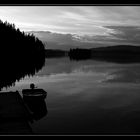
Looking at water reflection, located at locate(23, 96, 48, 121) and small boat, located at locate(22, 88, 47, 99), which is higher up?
small boat, located at locate(22, 88, 47, 99)

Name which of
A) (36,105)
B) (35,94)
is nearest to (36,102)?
(36,105)

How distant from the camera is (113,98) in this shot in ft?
69.9

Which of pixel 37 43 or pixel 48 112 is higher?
pixel 37 43

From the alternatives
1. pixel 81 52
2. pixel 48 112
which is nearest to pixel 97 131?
pixel 48 112

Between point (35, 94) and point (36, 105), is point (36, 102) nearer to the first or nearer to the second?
point (36, 105)

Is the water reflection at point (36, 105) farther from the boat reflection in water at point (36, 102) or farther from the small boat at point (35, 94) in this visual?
the small boat at point (35, 94)

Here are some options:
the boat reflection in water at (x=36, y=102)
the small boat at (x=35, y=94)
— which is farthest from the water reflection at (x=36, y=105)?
the small boat at (x=35, y=94)

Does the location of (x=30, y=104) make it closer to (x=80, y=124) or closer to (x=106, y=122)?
(x=80, y=124)

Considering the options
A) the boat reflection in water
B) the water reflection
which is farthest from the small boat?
the water reflection

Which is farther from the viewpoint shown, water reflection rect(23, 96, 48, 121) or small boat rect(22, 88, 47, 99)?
small boat rect(22, 88, 47, 99)

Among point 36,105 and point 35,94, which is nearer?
point 36,105

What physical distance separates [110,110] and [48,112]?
15.0 feet

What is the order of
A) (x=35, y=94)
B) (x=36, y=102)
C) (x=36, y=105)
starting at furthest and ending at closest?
(x=35, y=94) → (x=36, y=105) → (x=36, y=102)

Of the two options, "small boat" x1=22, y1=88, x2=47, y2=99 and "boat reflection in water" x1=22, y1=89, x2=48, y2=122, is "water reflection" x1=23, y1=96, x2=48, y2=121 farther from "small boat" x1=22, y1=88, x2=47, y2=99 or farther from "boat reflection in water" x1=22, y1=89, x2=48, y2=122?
"small boat" x1=22, y1=88, x2=47, y2=99
